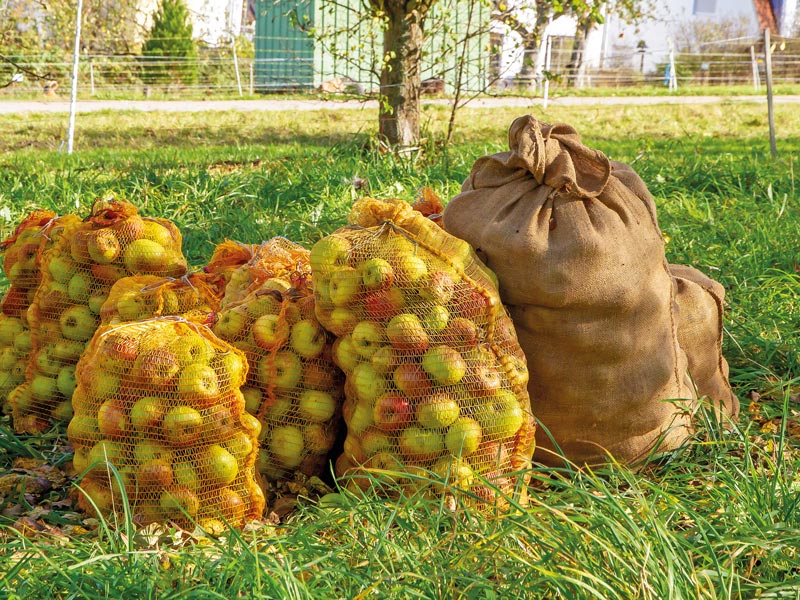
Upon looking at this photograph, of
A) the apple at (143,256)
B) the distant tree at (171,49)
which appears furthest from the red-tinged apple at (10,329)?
the distant tree at (171,49)

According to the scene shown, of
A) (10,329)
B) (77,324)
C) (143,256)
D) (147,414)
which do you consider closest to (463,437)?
(147,414)

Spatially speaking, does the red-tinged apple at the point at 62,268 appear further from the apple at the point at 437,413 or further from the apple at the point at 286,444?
the apple at the point at 437,413

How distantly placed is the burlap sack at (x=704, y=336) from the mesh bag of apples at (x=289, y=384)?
1.32 metres

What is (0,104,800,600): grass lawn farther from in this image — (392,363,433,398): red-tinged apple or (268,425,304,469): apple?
(392,363,433,398): red-tinged apple

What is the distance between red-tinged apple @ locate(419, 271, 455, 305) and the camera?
270 centimetres

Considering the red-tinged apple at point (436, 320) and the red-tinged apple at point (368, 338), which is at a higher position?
the red-tinged apple at point (436, 320)

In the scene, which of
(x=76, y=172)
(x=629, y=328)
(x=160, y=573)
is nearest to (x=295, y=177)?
(x=76, y=172)

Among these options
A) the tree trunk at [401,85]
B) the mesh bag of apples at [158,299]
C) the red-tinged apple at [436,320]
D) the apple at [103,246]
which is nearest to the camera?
the red-tinged apple at [436,320]

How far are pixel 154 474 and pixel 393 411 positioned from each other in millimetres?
712

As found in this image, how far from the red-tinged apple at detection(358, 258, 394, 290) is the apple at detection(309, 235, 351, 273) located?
96 millimetres

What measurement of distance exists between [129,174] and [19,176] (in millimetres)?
860

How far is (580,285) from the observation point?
279 cm

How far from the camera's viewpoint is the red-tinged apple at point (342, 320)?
2758 millimetres

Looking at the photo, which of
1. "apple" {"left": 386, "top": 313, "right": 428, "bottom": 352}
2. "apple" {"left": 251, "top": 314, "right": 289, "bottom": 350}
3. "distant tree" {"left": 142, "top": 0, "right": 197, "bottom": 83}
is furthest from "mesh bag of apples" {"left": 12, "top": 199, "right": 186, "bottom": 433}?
"distant tree" {"left": 142, "top": 0, "right": 197, "bottom": 83}
